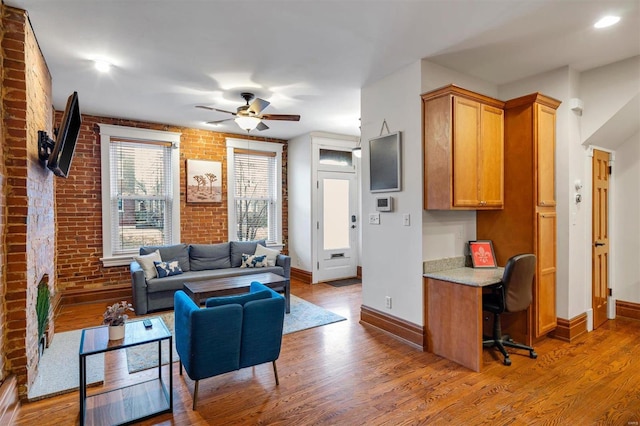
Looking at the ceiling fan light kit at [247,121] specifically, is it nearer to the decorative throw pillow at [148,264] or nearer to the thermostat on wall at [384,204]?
the thermostat on wall at [384,204]

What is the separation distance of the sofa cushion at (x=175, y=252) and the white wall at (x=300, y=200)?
2.07 meters

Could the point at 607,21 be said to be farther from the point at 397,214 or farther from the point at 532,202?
the point at 397,214

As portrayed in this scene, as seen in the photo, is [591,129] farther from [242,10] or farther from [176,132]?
[176,132]

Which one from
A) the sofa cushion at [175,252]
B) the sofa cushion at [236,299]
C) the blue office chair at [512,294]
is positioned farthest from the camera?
the sofa cushion at [175,252]

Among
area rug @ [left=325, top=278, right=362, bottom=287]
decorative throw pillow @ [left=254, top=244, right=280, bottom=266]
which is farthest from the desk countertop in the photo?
area rug @ [left=325, top=278, right=362, bottom=287]

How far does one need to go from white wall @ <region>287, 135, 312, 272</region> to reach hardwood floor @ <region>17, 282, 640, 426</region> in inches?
116

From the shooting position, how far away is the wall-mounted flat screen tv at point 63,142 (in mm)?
2613

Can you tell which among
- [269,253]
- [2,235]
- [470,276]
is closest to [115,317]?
[2,235]

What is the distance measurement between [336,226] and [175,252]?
2808 mm

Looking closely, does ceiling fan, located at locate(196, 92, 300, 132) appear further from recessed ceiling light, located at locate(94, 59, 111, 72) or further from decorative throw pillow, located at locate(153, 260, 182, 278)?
decorative throw pillow, located at locate(153, 260, 182, 278)

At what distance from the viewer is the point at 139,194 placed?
538cm

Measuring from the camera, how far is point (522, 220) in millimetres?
3387

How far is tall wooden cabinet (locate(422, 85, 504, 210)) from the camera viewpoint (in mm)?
3094

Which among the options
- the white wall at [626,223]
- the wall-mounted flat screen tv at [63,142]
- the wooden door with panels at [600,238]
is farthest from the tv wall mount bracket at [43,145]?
the white wall at [626,223]
